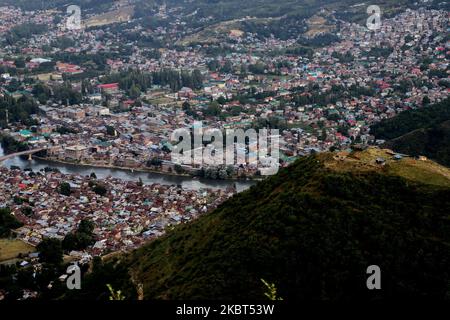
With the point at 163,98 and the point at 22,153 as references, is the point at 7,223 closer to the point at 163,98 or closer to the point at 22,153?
the point at 22,153

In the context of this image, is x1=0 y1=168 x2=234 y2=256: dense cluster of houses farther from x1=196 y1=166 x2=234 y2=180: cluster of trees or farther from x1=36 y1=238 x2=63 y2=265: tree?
x1=196 y1=166 x2=234 y2=180: cluster of trees

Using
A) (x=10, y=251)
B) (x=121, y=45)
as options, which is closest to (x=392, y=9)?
(x=121, y=45)

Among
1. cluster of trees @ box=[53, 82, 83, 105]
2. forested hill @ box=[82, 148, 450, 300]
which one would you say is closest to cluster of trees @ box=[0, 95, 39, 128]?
cluster of trees @ box=[53, 82, 83, 105]

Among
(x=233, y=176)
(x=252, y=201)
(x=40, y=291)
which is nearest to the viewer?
(x=252, y=201)

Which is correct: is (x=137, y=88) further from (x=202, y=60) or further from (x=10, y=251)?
(x=10, y=251)

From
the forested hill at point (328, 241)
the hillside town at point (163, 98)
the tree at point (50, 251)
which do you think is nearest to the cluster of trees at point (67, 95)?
the hillside town at point (163, 98)

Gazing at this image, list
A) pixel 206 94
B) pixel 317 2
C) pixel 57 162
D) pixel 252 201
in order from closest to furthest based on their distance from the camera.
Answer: pixel 252 201 → pixel 57 162 → pixel 206 94 → pixel 317 2

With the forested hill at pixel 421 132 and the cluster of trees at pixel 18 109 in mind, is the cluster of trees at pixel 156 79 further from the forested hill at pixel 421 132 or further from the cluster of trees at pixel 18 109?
the forested hill at pixel 421 132

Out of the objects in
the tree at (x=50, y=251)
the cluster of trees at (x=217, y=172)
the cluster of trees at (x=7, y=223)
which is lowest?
the cluster of trees at (x=217, y=172)
